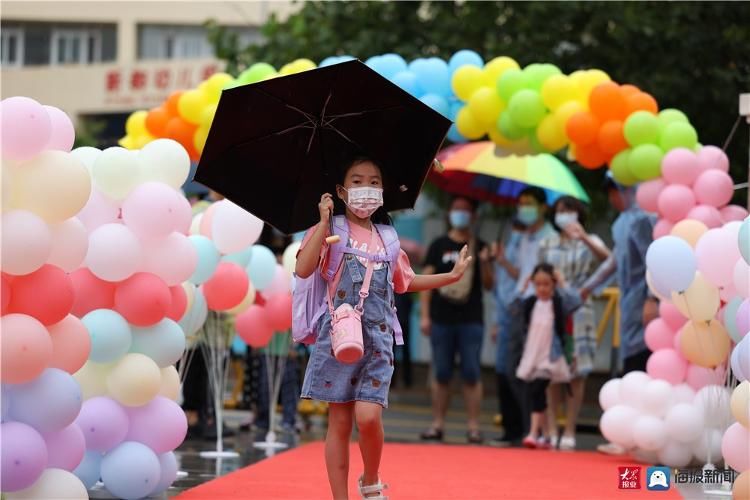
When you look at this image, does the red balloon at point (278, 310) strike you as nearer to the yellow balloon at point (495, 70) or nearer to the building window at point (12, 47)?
the yellow balloon at point (495, 70)

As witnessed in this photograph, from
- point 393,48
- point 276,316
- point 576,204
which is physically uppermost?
point 393,48

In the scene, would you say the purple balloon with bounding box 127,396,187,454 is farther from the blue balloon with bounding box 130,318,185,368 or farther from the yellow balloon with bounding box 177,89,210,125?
the yellow balloon with bounding box 177,89,210,125

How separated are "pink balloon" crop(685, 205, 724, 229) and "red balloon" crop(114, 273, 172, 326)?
4.06m

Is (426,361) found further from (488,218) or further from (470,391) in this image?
(470,391)

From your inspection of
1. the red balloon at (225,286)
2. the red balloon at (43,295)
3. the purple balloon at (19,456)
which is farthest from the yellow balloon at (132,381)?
the red balloon at (225,286)

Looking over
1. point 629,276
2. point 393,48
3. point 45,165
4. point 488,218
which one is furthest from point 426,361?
point 45,165

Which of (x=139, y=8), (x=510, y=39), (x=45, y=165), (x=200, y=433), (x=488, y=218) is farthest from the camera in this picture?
(x=139, y=8)

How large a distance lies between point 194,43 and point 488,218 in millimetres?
19136

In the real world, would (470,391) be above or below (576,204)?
below

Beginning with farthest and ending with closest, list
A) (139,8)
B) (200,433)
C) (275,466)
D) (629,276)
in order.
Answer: (139,8) → (200,433) → (629,276) → (275,466)

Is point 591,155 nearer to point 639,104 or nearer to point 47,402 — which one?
point 639,104

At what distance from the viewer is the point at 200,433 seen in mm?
11141

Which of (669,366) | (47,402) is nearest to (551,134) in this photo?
(669,366)

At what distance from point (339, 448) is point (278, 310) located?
4.11 m
